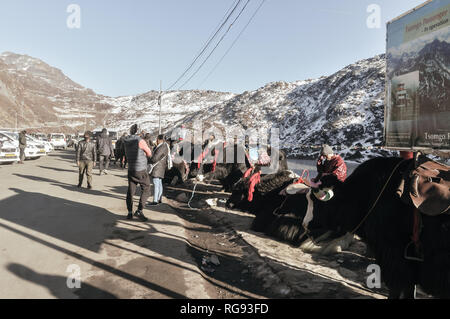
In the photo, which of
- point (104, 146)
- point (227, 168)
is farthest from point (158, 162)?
point (104, 146)

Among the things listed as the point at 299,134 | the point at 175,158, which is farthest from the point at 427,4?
the point at 299,134

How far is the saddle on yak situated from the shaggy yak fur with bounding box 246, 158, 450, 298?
117 mm

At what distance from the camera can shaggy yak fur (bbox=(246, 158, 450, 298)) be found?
99.8 inches

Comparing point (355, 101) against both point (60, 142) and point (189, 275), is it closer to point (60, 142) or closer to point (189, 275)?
point (189, 275)

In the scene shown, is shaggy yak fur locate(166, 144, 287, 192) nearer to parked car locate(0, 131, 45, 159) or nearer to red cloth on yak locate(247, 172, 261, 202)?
red cloth on yak locate(247, 172, 261, 202)

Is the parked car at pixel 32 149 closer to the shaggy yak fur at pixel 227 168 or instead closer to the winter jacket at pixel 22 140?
the winter jacket at pixel 22 140

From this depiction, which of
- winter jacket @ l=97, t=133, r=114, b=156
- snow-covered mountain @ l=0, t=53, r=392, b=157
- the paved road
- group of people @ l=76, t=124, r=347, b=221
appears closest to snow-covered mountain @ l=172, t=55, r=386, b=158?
snow-covered mountain @ l=0, t=53, r=392, b=157

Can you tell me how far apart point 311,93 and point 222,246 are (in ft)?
110

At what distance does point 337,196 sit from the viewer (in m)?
3.37

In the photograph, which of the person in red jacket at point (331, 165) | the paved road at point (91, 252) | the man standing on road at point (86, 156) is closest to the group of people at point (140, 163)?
the man standing on road at point (86, 156)

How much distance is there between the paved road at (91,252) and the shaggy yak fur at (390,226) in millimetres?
1738

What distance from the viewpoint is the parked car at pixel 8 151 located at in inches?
571

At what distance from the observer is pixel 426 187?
2641 mm

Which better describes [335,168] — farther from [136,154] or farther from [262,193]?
[136,154]
